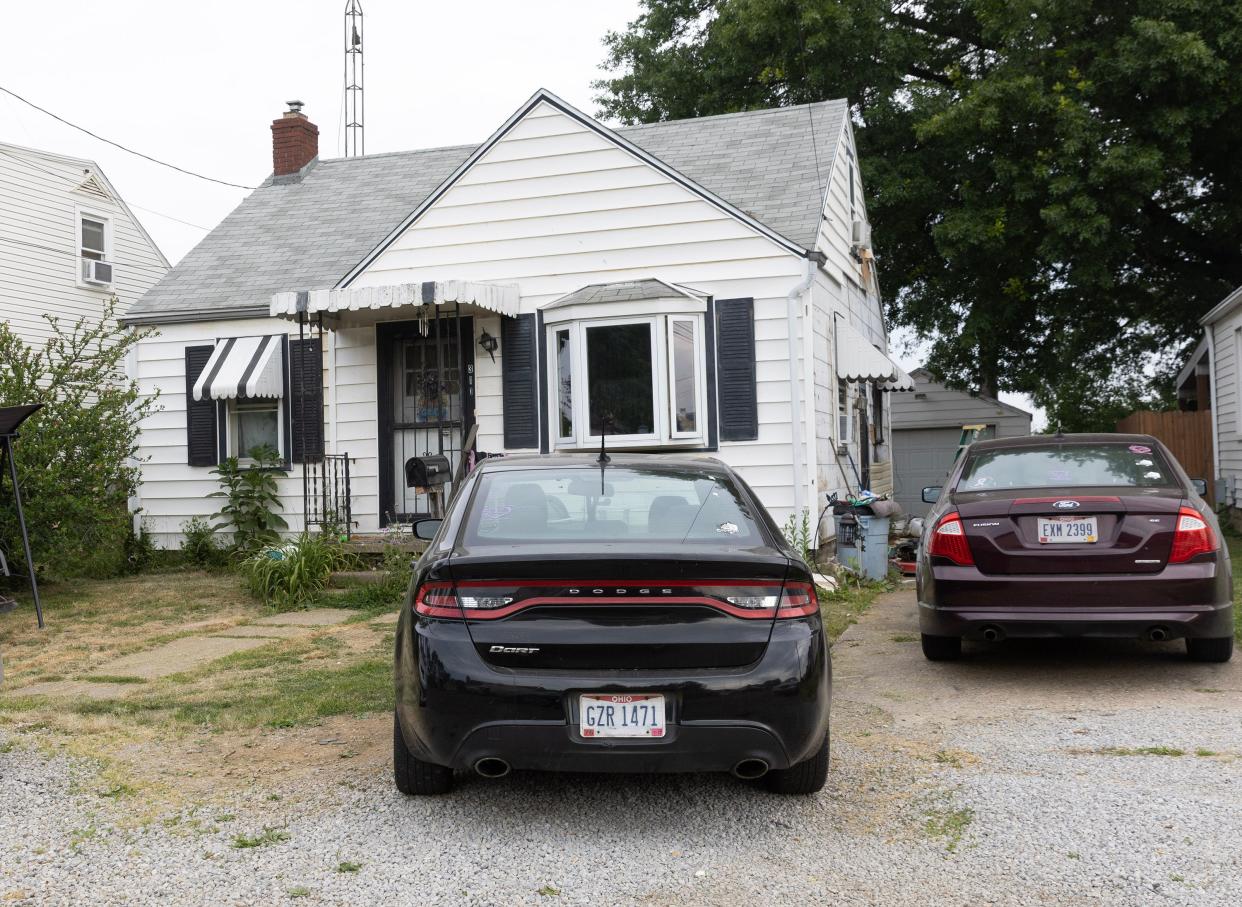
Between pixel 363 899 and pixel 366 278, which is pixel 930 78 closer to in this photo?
pixel 366 278

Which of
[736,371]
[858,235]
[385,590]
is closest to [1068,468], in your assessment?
[736,371]

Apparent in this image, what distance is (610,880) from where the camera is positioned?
3.62 metres

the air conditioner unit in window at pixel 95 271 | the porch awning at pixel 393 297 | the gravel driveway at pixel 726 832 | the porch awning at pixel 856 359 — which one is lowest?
the gravel driveway at pixel 726 832

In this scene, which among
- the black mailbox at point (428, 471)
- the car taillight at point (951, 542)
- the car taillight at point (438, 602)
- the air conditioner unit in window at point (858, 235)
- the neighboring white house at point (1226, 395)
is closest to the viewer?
the car taillight at point (438, 602)

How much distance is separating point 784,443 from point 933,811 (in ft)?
23.7

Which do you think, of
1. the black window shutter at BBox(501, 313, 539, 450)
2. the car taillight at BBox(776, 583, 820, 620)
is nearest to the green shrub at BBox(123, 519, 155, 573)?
the black window shutter at BBox(501, 313, 539, 450)

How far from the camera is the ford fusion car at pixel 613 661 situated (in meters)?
3.91

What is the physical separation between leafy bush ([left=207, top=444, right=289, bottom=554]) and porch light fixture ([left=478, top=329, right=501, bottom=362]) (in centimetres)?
296

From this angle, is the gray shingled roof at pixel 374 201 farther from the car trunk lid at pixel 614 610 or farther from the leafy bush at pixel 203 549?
the car trunk lid at pixel 614 610

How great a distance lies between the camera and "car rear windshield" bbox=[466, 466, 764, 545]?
445cm

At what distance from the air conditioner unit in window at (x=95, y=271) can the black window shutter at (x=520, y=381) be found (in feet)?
47.4

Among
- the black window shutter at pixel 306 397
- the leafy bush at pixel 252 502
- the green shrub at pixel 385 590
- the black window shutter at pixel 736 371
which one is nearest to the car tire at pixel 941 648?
the black window shutter at pixel 736 371

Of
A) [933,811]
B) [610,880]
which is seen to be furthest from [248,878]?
[933,811]

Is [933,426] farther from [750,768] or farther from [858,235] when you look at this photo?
[750,768]
